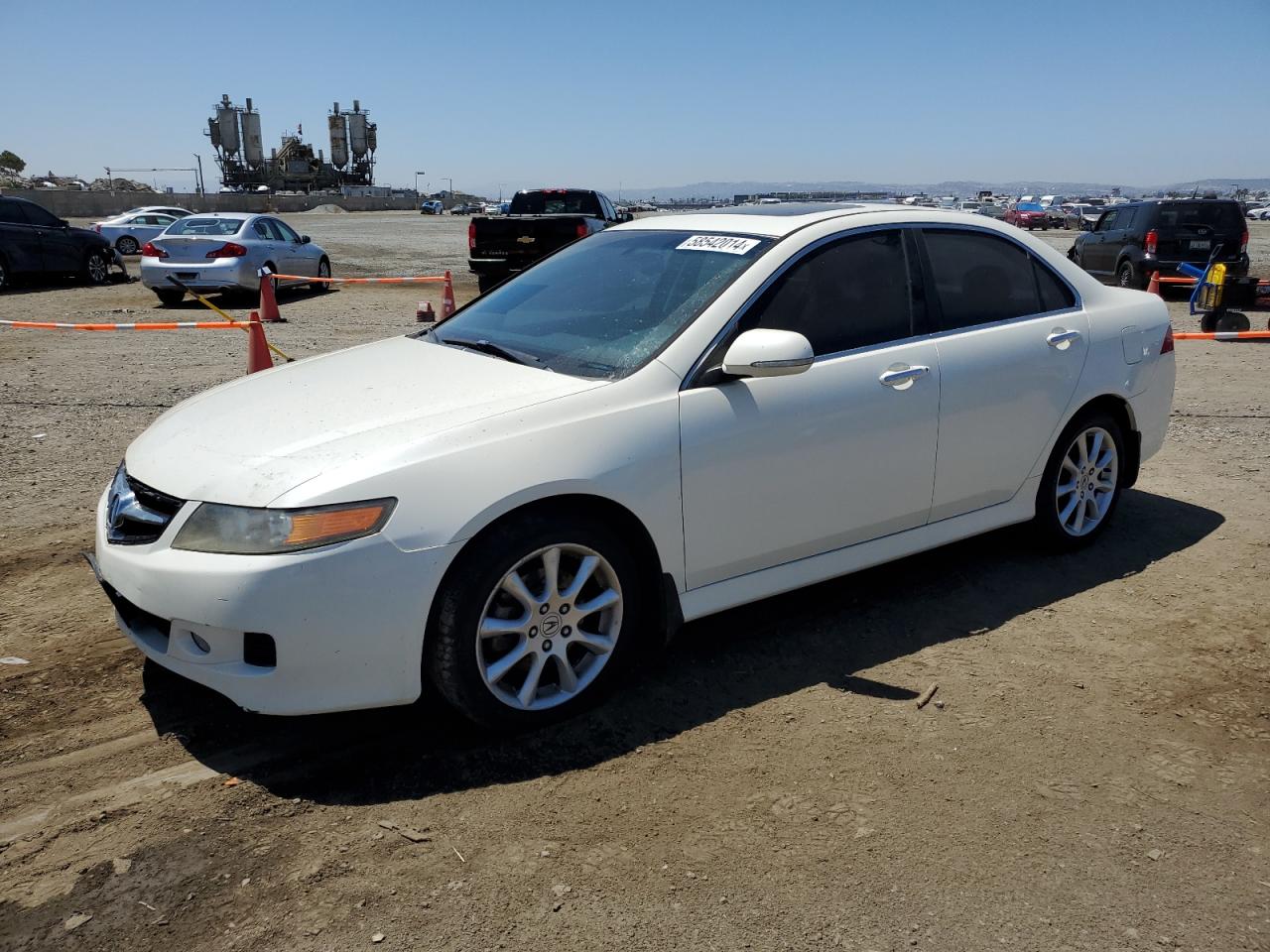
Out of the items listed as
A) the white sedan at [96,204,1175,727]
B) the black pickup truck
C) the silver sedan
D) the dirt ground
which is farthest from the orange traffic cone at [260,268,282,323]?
the white sedan at [96,204,1175,727]

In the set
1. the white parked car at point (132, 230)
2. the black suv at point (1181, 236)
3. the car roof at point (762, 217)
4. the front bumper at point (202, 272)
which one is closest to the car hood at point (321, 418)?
the car roof at point (762, 217)

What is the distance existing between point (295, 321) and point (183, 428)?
11461mm

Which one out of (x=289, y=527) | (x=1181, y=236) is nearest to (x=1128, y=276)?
(x=1181, y=236)

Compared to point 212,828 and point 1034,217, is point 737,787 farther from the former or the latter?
point 1034,217

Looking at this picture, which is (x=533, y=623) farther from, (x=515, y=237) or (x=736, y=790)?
(x=515, y=237)

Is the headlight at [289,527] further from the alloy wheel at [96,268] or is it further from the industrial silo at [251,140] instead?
the industrial silo at [251,140]

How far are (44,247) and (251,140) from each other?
104851 mm

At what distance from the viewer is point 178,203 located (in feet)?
198

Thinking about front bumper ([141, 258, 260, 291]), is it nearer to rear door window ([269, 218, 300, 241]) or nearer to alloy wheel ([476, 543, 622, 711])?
rear door window ([269, 218, 300, 241])

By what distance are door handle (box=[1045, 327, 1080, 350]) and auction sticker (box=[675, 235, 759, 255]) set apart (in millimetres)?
1572

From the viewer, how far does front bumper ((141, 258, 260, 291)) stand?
15773mm

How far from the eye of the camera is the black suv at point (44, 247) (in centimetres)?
1805

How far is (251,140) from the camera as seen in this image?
371ft

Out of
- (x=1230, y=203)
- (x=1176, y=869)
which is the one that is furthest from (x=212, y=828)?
(x=1230, y=203)
